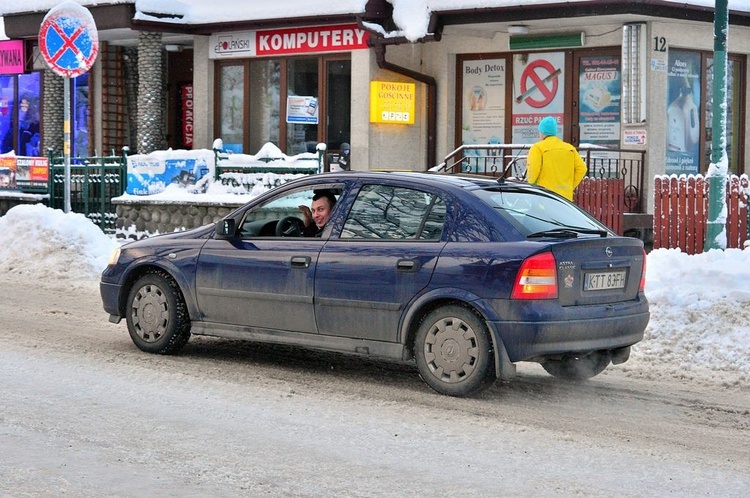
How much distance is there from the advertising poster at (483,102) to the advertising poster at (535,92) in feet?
1.02

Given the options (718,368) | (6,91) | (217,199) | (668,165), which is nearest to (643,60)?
(668,165)

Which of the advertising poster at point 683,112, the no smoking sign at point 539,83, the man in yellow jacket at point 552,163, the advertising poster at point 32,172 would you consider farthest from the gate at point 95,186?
the man in yellow jacket at point 552,163

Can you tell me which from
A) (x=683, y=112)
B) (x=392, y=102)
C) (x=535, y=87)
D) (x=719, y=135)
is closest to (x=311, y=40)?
(x=392, y=102)

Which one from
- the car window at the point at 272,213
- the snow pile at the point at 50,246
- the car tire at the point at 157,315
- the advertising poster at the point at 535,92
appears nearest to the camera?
the car window at the point at 272,213

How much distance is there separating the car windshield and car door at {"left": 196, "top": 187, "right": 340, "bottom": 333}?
4.43ft

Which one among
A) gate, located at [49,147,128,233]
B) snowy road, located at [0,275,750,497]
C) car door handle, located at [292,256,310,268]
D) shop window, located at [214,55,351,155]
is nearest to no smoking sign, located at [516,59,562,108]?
shop window, located at [214,55,351,155]

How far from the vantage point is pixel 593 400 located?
319 inches

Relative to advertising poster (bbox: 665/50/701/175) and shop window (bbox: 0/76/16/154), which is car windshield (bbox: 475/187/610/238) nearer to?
advertising poster (bbox: 665/50/701/175)

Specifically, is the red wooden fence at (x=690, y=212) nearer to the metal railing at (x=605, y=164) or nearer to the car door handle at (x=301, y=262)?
the metal railing at (x=605, y=164)

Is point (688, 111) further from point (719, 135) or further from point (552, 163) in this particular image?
point (552, 163)

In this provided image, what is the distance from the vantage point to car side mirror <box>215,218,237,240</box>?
9.15 metres

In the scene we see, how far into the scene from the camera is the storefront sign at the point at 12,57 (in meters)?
27.1

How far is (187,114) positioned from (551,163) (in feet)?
49.3

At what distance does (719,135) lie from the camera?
12.3m
